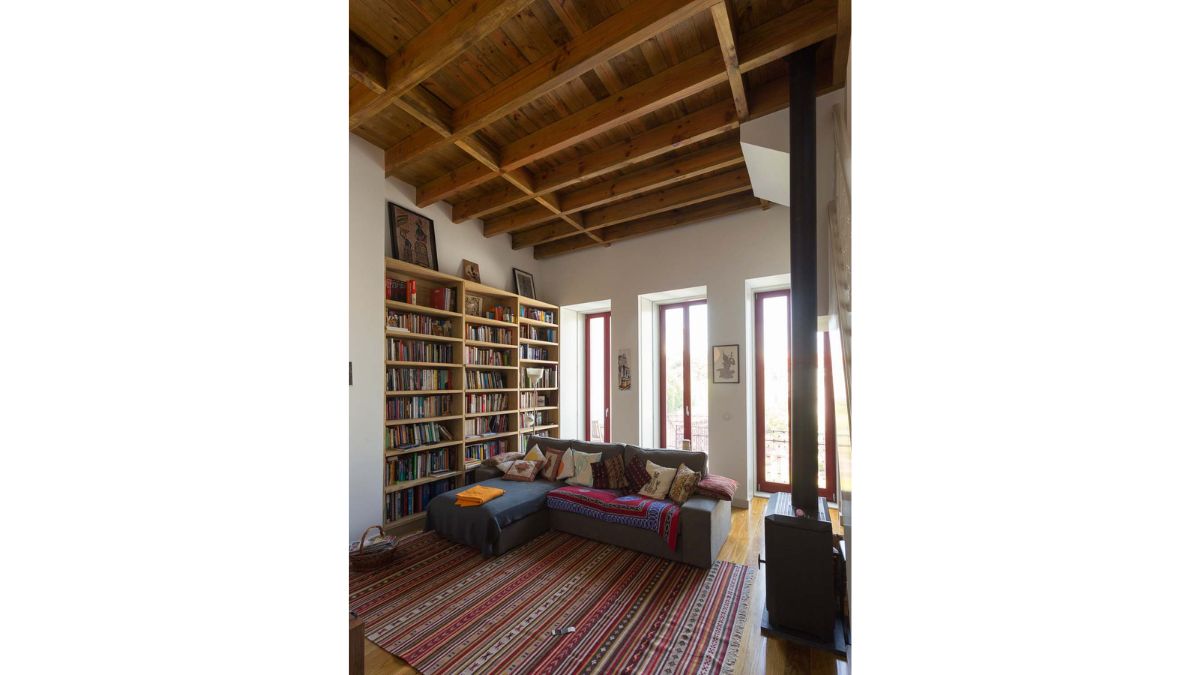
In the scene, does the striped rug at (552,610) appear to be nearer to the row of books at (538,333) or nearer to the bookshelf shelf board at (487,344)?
the bookshelf shelf board at (487,344)

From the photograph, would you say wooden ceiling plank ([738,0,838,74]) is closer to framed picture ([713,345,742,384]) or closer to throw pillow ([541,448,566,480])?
framed picture ([713,345,742,384])

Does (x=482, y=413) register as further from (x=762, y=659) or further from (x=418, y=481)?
(x=762, y=659)

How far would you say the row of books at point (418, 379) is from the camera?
3562 mm

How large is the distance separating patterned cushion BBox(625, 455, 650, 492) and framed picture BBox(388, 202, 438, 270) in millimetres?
2768

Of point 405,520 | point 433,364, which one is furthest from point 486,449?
point 433,364

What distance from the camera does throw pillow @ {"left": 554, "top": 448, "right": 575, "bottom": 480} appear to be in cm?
372

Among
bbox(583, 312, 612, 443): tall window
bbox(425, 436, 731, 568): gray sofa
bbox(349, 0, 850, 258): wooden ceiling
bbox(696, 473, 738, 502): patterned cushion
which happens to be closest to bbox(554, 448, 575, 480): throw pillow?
bbox(425, 436, 731, 568): gray sofa

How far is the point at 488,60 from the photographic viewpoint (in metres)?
2.50

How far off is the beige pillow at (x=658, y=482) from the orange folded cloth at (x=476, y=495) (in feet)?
3.85

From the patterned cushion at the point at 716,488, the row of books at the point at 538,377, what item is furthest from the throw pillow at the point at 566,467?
the row of books at the point at 538,377

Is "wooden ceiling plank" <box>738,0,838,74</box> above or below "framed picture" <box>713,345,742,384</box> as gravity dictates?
above
